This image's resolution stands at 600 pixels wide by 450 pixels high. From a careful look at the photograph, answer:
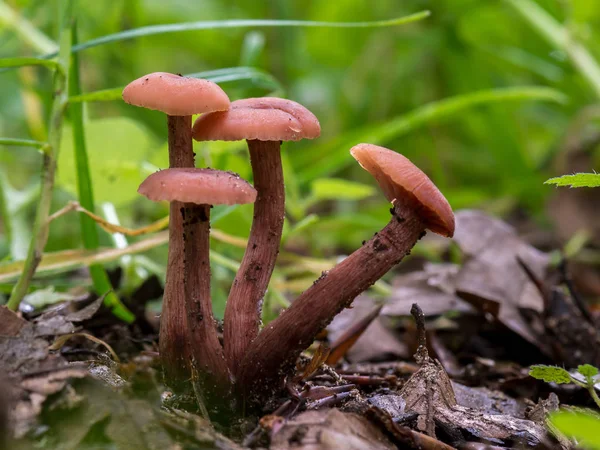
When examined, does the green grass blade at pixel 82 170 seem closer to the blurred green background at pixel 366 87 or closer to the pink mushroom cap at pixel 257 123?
the pink mushroom cap at pixel 257 123

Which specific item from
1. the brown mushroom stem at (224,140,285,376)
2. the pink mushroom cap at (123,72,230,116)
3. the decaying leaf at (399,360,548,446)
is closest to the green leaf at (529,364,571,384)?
the decaying leaf at (399,360,548,446)

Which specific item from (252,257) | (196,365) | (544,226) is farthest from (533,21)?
(196,365)

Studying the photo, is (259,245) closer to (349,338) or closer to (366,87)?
(349,338)

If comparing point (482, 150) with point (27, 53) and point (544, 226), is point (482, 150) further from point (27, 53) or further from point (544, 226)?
point (27, 53)

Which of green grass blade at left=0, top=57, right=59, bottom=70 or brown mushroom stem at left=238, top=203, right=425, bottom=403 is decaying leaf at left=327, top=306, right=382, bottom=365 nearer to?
brown mushroom stem at left=238, top=203, right=425, bottom=403

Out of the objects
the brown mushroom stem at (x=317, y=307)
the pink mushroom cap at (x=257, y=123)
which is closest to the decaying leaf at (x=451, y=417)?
the brown mushroom stem at (x=317, y=307)

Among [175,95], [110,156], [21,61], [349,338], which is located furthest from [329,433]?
[110,156]

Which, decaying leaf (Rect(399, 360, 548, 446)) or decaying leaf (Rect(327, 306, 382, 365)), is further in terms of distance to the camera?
decaying leaf (Rect(327, 306, 382, 365))
